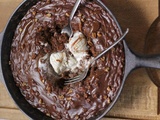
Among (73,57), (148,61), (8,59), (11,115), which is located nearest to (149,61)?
(148,61)

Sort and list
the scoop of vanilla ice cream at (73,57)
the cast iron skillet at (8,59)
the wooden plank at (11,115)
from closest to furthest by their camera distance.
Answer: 1. the scoop of vanilla ice cream at (73,57)
2. the cast iron skillet at (8,59)
3. the wooden plank at (11,115)

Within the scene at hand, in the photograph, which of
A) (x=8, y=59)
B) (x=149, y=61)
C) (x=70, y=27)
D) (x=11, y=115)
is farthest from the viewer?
(x=11, y=115)

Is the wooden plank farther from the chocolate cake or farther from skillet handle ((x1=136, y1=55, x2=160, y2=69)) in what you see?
skillet handle ((x1=136, y1=55, x2=160, y2=69))

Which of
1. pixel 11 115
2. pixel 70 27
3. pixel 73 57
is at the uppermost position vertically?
pixel 70 27

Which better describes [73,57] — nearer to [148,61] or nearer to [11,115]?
[148,61]

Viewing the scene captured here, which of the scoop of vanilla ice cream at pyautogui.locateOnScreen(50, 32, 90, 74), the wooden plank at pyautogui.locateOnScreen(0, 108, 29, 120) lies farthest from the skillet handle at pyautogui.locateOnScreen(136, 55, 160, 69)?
the wooden plank at pyautogui.locateOnScreen(0, 108, 29, 120)

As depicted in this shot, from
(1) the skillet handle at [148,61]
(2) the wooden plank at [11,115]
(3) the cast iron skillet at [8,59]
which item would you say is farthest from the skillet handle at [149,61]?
(2) the wooden plank at [11,115]

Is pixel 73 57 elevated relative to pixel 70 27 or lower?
lower

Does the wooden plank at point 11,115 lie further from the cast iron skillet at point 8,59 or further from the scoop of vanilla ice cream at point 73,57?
the scoop of vanilla ice cream at point 73,57
